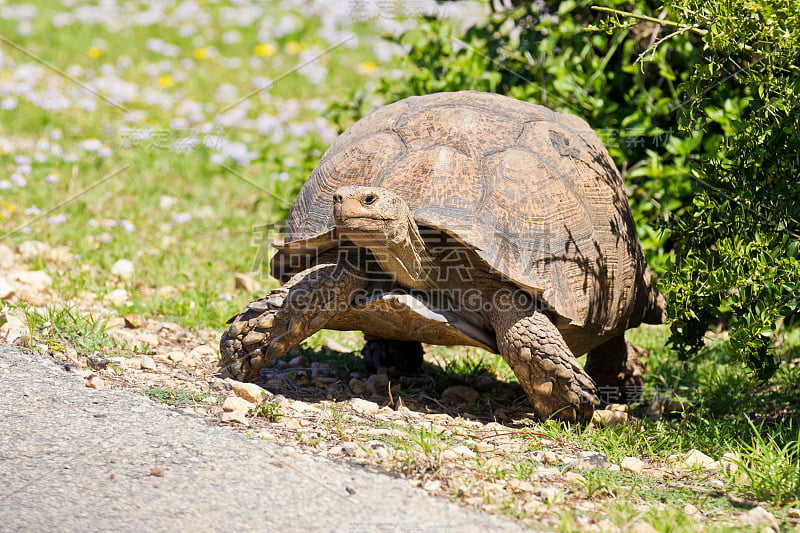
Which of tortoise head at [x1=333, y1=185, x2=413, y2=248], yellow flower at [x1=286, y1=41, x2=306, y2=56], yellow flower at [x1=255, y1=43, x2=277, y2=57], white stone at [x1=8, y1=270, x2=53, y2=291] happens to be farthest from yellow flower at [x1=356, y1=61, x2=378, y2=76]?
tortoise head at [x1=333, y1=185, x2=413, y2=248]

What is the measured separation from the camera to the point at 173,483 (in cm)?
258

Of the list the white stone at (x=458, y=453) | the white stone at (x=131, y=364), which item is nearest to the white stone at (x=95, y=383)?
the white stone at (x=131, y=364)

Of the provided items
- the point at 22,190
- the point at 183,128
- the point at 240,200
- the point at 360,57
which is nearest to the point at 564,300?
the point at 240,200

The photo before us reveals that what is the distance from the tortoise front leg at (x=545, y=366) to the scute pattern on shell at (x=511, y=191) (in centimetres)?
14

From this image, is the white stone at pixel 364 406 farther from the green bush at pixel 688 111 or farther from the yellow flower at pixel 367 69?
the yellow flower at pixel 367 69

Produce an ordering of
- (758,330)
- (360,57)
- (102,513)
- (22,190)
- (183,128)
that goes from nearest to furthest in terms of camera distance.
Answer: (102,513) < (758,330) < (22,190) < (183,128) < (360,57)

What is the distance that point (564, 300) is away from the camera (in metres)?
3.63

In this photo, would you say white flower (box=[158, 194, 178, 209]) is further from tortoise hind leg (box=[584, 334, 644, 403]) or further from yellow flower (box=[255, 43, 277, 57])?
yellow flower (box=[255, 43, 277, 57])

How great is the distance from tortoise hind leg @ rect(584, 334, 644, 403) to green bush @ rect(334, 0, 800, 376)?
0.29 meters

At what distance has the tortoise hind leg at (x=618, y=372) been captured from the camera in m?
4.45

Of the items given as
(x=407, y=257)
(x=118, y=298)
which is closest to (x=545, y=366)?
(x=407, y=257)

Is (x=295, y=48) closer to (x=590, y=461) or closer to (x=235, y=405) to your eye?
(x=235, y=405)

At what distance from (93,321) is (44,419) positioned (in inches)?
44.5

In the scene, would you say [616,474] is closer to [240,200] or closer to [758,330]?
[758,330]
